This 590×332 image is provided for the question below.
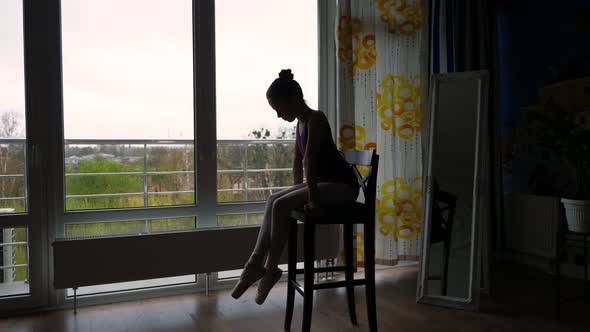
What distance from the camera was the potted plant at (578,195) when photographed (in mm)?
2611

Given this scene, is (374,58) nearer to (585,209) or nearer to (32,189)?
(585,209)

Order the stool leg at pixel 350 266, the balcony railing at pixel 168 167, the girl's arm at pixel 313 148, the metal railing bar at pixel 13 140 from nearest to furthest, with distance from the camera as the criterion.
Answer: the girl's arm at pixel 313 148
the stool leg at pixel 350 266
the metal railing bar at pixel 13 140
the balcony railing at pixel 168 167

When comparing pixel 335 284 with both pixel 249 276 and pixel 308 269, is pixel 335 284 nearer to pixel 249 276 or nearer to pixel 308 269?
pixel 308 269

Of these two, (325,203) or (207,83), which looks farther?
(207,83)

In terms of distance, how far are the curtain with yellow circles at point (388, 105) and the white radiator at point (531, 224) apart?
32.8 inches

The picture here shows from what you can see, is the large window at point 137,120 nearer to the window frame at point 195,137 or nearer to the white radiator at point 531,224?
→ the window frame at point 195,137

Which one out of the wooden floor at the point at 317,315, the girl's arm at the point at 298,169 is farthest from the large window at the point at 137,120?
the girl's arm at the point at 298,169

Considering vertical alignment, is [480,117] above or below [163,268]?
above

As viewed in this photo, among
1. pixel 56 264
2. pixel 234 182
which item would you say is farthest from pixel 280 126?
pixel 56 264

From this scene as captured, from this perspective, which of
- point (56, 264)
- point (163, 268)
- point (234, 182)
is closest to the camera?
point (56, 264)

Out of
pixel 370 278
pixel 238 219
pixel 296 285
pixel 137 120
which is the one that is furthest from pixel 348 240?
pixel 137 120

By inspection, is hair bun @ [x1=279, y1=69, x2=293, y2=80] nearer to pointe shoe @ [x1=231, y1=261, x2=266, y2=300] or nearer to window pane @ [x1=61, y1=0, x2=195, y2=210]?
pointe shoe @ [x1=231, y1=261, x2=266, y2=300]

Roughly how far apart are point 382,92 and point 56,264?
100 inches

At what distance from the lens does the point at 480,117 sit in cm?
298
